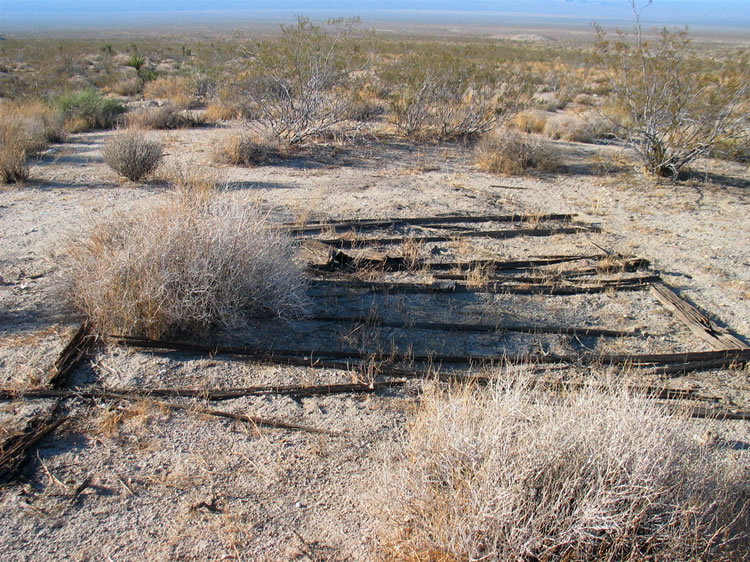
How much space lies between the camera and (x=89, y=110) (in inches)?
603

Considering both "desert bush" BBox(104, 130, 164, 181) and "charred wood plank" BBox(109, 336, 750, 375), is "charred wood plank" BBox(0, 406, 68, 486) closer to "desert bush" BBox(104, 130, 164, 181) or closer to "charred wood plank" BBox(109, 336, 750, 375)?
"charred wood plank" BBox(109, 336, 750, 375)

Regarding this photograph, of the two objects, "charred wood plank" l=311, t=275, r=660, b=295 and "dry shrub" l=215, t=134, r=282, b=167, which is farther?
"dry shrub" l=215, t=134, r=282, b=167

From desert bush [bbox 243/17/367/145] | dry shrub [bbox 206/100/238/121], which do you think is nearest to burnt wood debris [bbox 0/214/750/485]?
desert bush [bbox 243/17/367/145]

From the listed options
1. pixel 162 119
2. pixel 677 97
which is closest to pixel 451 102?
pixel 677 97

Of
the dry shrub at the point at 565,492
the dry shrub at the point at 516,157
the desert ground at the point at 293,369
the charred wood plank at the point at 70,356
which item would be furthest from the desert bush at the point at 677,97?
the charred wood plank at the point at 70,356

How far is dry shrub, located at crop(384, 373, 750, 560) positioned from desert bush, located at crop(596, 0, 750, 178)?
9562mm

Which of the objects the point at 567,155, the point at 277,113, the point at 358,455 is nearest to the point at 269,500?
the point at 358,455

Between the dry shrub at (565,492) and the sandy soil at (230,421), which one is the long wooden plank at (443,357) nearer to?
the sandy soil at (230,421)

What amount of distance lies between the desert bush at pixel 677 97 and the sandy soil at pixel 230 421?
245 cm

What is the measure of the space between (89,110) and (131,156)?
24.6 ft

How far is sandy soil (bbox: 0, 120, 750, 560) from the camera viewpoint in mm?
2947

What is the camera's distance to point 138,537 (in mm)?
2895

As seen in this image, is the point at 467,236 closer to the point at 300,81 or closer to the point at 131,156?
the point at 131,156

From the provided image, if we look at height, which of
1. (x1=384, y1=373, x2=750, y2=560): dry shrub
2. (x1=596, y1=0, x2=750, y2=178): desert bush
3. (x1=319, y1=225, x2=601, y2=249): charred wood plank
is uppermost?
(x1=596, y1=0, x2=750, y2=178): desert bush
